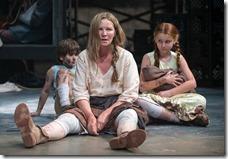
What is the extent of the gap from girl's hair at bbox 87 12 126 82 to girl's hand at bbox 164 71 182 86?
380 mm

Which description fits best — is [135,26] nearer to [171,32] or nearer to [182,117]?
[171,32]

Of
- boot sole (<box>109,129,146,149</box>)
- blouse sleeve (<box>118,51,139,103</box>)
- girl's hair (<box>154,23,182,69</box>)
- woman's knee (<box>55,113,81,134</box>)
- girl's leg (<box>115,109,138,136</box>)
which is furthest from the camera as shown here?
girl's hair (<box>154,23,182,69</box>)

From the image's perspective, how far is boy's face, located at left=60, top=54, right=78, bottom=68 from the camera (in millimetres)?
3429

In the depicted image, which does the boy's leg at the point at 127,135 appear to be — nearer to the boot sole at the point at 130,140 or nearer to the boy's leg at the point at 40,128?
the boot sole at the point at 130,140

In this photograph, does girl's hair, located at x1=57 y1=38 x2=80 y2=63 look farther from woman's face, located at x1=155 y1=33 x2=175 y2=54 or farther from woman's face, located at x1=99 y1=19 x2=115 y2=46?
woman's face, located at x1=155 y1=33 x2=175 y2=54

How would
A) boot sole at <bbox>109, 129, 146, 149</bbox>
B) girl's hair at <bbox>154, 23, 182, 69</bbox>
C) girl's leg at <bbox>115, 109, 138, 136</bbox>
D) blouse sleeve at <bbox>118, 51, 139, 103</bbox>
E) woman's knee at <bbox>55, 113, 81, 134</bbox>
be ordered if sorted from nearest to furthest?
boot sole at <bbox>109, 129, 146, 149</bbox>
girl's leg at <bbox>115, 109, 138, 136</bbox>
woman's knee at <bbox>55, 113, 81, 134</bbox>
blouse sleeve at <bbox>118, 51, 139, 103</bbox>
girl's hair at <bbox>154, 23, 182, 69</bbox>

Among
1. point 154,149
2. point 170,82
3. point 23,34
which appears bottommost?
point 154,149

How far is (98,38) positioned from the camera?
3139 mm

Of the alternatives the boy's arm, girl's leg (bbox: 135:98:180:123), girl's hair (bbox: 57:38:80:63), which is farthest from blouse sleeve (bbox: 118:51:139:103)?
the boy's arm

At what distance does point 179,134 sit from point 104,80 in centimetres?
43

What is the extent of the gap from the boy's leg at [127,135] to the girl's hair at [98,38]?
26 cm

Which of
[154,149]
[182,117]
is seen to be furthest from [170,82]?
[154,149]

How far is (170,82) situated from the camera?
344 centimetres

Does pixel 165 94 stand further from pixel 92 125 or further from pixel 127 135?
pixel 127 135
